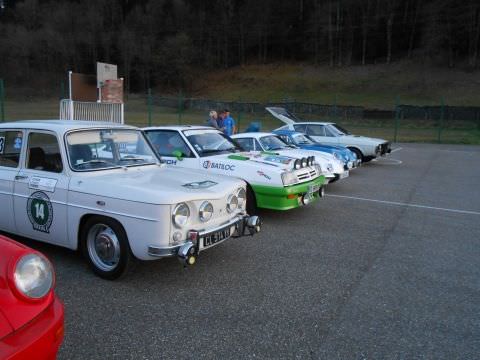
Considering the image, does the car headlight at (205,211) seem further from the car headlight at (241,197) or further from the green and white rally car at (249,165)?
the green and white rally car at (249,165)

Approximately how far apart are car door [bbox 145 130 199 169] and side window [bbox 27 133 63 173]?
2.31 meters

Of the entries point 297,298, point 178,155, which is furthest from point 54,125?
point 297,298

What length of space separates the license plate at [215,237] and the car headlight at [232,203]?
22 cm

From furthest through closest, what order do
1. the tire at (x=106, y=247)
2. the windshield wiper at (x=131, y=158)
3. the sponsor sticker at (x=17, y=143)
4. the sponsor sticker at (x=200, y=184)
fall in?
the windshield wiper at (x=131, y=158)
the sponsor sticker at (x=17, y=143)
the sponsor sticker at (x=200, y=184)
the tire at (x=106, y=247)

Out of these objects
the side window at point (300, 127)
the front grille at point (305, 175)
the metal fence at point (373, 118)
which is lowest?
the front grille at point (305, 175)

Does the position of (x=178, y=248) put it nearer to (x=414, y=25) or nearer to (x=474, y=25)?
(x=474, y=25)

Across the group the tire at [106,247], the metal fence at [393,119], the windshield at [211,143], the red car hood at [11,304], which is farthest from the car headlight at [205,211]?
the metal fence at [393,119]

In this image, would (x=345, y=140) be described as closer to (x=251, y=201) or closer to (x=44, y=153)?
(x=251, y=201)

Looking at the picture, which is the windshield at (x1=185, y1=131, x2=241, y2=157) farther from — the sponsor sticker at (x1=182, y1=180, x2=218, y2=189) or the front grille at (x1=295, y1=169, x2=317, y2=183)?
the sponsor sticker at (x1=182, y1=180, x2=218, y2=189)

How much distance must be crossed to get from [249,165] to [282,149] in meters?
2.46

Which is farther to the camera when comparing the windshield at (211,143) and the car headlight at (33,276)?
the windshield at (211,143)

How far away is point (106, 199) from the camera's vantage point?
381 centimetres

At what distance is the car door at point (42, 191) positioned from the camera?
4.11 meters

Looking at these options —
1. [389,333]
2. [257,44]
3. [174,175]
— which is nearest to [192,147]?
[174,175]
